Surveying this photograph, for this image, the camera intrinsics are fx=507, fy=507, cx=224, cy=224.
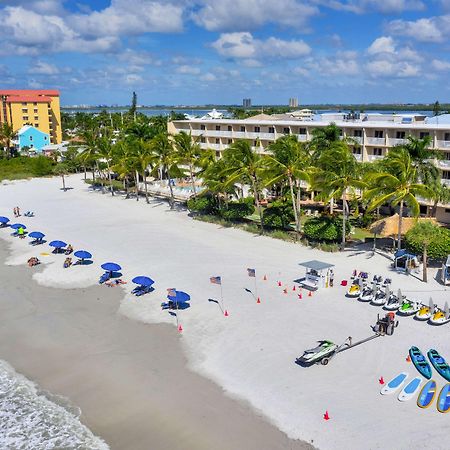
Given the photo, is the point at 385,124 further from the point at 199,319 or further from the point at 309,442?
the point at 309,442

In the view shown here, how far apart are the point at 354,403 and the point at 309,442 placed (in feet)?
10.9

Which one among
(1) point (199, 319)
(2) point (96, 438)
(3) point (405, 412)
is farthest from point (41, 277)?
(3) point (405, 412)

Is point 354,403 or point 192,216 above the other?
point 192,216

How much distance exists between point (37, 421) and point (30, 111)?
133162 mm

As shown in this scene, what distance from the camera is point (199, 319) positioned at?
3130cm

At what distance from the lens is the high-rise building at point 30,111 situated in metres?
139

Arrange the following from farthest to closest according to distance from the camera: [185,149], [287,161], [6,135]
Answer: [6,135] → [185,149] → [287,161]

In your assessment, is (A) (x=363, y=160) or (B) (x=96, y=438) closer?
(B) (x=96, y=438)

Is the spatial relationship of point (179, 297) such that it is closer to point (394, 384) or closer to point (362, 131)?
point (394, 384)

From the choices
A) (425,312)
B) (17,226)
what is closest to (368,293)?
(425,312)

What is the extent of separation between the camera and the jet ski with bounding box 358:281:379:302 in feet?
108

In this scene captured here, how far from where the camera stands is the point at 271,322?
3045 cm

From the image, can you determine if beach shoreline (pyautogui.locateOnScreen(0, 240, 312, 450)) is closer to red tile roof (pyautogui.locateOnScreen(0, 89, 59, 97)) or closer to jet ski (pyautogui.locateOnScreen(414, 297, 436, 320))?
jet ski (pyautogui.locateOnScreen(414, 297, 436, 320))

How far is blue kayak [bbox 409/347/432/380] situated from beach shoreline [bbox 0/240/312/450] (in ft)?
25.9
